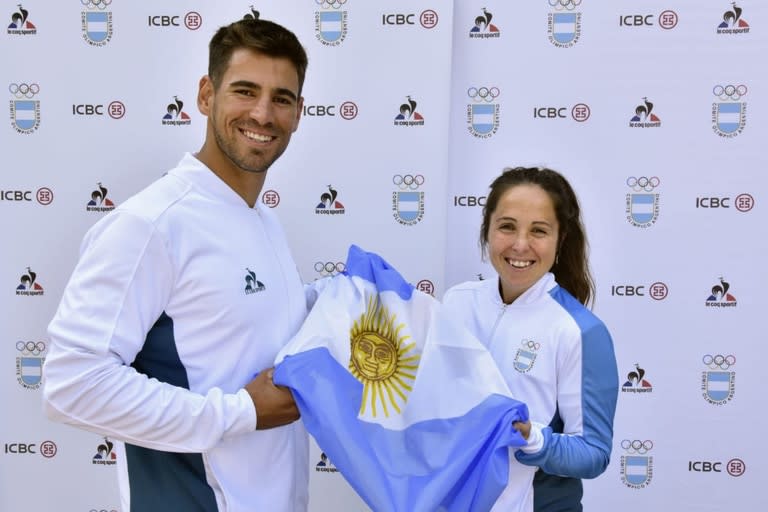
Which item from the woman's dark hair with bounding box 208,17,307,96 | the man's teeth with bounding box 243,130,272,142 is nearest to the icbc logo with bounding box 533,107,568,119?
the woman's dark hair with bounding box 208,17,307,96

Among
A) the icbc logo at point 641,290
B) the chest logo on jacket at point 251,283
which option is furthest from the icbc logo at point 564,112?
the chest logo on jacket at point 251,283

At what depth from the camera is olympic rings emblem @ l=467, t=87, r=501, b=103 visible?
111 inches

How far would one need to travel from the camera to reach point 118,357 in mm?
1394

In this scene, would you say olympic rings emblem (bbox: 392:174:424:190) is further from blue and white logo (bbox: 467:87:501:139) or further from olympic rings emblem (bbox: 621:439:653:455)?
olympic rings emblem (bbox: 621:439:653:455)

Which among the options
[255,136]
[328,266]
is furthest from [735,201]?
[255,136]

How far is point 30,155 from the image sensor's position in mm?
2838

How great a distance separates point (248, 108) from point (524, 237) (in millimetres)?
859

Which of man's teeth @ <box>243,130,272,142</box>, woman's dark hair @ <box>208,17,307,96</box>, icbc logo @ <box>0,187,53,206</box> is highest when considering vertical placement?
woman's dark hair @ <box>208,17,307,96</box>

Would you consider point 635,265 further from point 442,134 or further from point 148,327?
point 148,327

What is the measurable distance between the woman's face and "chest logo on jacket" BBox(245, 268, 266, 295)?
2.37 feet

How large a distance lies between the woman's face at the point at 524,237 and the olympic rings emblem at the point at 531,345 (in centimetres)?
16

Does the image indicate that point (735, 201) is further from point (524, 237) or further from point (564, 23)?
point (524, 237)

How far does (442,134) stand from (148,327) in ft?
5.47

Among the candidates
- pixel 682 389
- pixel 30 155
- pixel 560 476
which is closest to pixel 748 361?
pixel 682 389
